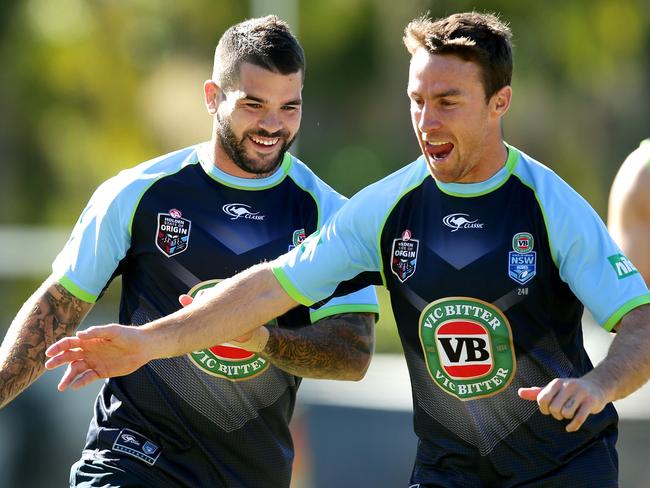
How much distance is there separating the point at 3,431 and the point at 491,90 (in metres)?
7.05

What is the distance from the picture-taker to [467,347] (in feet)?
17.9

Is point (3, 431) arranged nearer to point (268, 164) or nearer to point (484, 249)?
point (268, 164)

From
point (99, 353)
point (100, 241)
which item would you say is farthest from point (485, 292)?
point (100, 241)

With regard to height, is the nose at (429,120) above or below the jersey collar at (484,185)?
above

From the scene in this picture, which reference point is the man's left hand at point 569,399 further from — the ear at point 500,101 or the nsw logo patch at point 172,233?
the nsw logo patch at point 172,233

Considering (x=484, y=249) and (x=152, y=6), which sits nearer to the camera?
(x=484, y=249)

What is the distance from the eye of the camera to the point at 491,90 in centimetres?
555

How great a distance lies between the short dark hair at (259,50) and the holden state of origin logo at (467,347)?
1454 millimetres

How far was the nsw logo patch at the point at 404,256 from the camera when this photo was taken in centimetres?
559

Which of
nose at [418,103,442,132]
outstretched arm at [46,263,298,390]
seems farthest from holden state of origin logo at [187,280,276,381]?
nose at [418,103,442,132]

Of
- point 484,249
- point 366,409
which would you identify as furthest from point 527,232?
point 366,409

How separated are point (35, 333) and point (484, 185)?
2.11 metres

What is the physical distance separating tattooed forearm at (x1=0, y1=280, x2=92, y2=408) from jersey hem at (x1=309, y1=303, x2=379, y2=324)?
1038 millimetres

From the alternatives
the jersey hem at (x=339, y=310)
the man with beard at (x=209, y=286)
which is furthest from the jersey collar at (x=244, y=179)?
the jersey hem at (x=339, y=310)
